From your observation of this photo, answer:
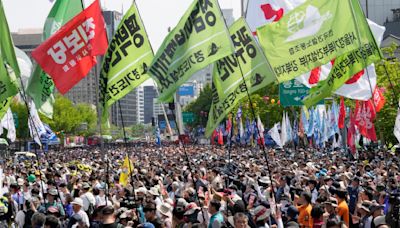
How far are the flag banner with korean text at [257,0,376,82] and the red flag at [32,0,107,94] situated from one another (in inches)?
102

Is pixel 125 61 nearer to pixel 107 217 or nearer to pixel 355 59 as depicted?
pixel 355 59

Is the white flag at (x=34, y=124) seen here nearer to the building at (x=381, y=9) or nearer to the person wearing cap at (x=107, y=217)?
the person wearing cap at (x=107, y=217)

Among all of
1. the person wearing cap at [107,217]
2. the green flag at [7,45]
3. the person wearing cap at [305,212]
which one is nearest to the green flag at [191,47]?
the green flag at [7,45]

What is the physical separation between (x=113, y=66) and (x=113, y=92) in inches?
15.3

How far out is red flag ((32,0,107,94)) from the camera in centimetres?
1255

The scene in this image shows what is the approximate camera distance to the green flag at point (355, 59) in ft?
39.6

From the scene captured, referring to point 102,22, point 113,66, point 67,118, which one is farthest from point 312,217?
point 67,118

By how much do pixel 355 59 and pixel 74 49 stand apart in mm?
4276

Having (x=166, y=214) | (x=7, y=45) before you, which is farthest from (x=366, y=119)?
(x=7, y=45)

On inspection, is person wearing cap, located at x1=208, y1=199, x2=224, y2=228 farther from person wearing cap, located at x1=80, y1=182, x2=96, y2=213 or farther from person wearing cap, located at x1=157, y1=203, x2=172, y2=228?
person wearing cap, located at x1=80, y1=182, x2=96, y2=213

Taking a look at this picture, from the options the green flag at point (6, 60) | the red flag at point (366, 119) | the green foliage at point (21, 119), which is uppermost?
the green foliage at point (21, 119)

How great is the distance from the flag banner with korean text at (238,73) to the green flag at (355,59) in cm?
101

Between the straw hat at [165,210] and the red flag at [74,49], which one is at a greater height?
the red flag at [74,49]

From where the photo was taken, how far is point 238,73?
12930mm
